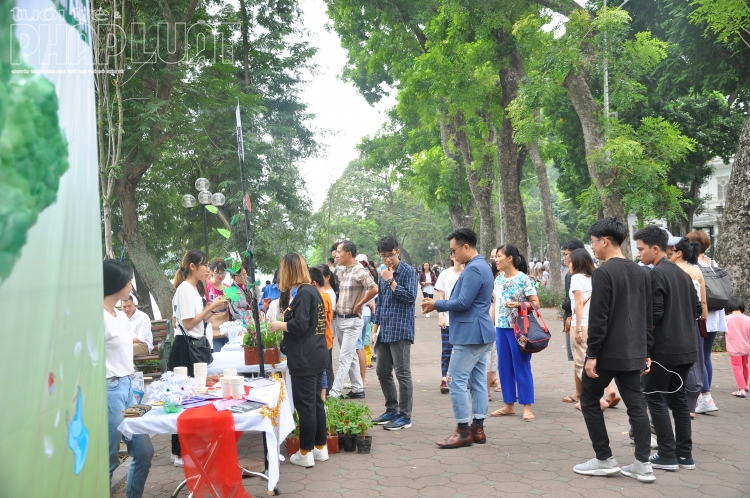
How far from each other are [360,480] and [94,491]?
3.71 metres

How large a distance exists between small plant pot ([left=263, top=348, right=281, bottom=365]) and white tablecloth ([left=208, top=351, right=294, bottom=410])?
48mm

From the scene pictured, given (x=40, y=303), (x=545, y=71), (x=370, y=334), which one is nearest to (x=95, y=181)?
(x=40, y=303)

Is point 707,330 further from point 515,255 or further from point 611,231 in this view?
point 611,231

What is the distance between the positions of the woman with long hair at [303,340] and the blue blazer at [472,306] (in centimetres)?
123

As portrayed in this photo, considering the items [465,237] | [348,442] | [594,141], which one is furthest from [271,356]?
[594,141]

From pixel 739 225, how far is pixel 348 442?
10.2 meters

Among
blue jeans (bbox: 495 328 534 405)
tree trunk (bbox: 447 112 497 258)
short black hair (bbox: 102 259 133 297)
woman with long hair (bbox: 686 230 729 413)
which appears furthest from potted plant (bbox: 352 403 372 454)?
tree trunk (bbox: 447 112 497 258)

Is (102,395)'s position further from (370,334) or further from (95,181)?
(370,334)

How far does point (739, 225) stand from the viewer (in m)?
13.2

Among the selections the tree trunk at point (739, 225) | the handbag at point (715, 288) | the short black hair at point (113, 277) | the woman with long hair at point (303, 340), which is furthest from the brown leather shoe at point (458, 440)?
the tree trunk at point (739, 225)

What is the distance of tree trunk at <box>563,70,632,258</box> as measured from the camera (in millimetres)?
14188

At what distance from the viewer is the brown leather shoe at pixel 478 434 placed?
6.66 metres

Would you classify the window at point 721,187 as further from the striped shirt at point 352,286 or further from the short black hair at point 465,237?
the short black hair at point 465,237

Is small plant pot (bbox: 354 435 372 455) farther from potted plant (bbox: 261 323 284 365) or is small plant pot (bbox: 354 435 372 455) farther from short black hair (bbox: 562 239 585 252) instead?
short black hair (bbox: 562 239 585 252)
